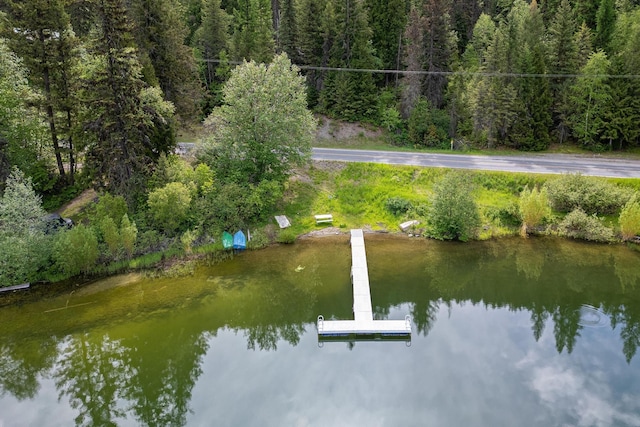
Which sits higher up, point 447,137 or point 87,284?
point 447,137

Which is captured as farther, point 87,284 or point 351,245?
point 351,245

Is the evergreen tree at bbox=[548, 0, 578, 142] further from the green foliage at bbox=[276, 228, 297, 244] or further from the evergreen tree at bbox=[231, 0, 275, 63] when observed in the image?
the green foliage at bbox=[276, 228, 297, 244]

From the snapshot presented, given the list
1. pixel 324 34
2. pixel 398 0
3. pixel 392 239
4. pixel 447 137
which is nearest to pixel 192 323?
pixel 392 239

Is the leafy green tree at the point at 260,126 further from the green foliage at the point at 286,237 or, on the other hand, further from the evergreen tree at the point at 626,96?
→ the evergreen tree at the point at 626,96

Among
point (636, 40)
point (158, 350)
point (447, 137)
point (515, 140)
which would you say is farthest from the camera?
point (447, 137)

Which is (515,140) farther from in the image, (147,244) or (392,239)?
(147,244)

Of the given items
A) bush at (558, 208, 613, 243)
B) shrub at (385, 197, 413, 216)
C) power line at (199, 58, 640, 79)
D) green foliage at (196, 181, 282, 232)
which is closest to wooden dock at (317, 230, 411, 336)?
shrub at (385, 197, 413, 216)
